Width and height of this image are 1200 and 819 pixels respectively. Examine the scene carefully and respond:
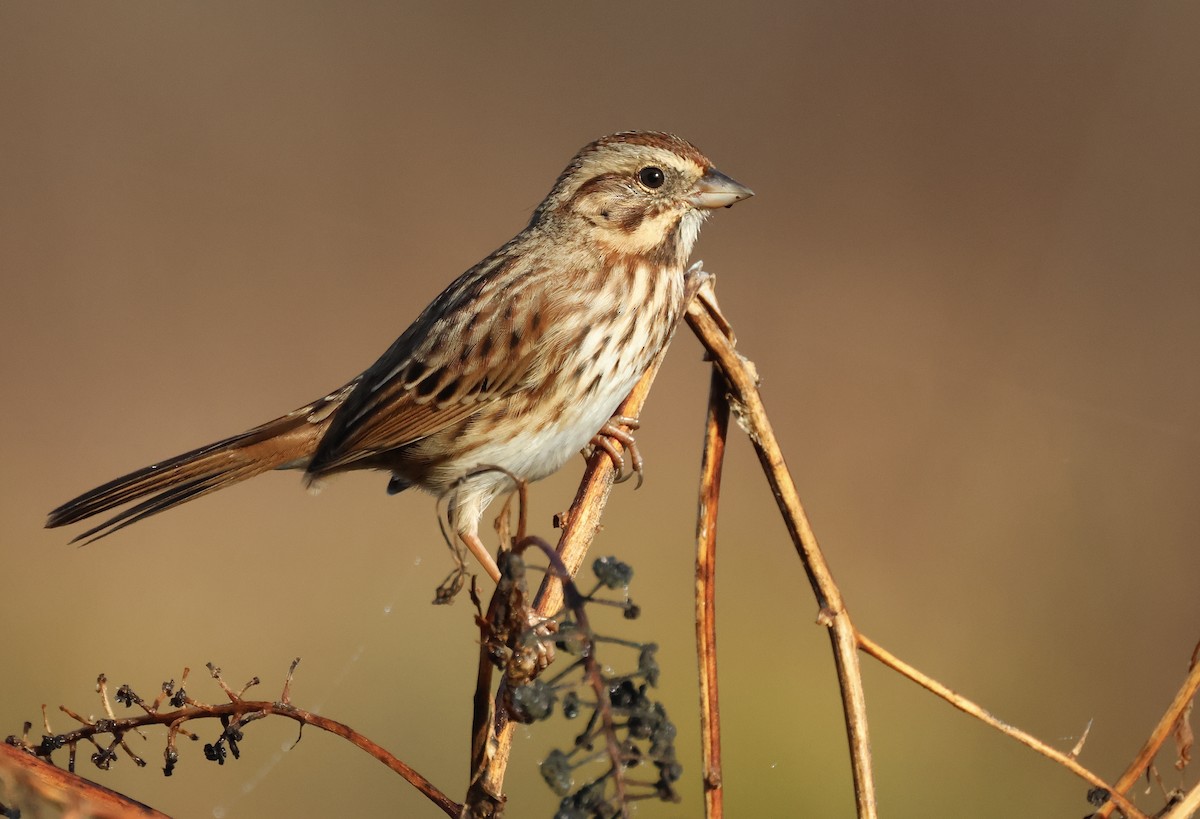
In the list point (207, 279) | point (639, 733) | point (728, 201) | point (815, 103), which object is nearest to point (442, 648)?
point (728, 201)

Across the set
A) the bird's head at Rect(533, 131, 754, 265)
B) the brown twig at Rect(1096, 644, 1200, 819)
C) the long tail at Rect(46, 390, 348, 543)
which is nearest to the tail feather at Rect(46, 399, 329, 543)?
the long tail at Rect(46, 390, 348, 543)

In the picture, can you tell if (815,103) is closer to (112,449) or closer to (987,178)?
(987,178)

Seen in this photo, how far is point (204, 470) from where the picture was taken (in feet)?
8.00

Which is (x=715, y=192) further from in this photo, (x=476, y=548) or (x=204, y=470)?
(x=204, y=470)

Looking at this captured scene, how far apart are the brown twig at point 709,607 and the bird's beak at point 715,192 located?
110 cm

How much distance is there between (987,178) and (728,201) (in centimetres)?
314

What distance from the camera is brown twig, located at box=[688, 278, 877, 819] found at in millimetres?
1230

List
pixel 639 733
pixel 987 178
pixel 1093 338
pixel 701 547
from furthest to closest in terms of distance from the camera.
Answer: pixel 987 178 < pixel 1093 338 < pixel 701 547 < pixel 639 733

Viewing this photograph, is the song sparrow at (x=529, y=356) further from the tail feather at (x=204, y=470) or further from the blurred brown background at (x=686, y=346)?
the blurred brown background at (x=686, y=346)

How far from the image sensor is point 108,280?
5355mm

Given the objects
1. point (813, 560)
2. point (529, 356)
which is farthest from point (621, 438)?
point (813, 560)

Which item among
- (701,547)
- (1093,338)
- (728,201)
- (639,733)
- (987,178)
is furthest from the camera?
(987,178)

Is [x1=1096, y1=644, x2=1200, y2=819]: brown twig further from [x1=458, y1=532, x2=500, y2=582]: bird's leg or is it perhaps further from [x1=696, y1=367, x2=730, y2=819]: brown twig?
[x1=458, y1=532, x2=500, y2=582]: bird's leg

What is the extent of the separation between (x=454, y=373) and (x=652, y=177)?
553 mm
